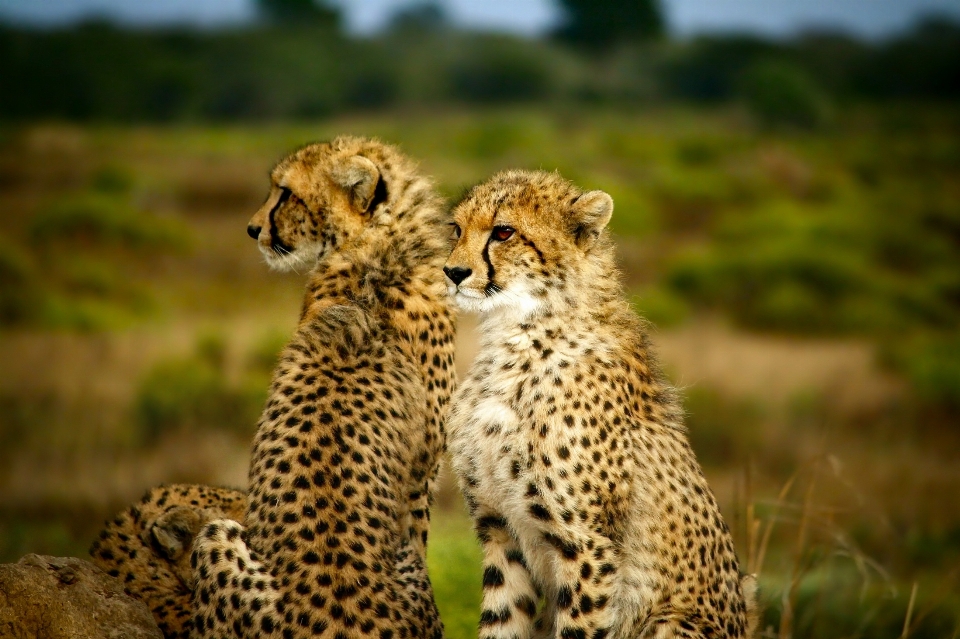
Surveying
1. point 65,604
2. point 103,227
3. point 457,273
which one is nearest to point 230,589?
point 65,604

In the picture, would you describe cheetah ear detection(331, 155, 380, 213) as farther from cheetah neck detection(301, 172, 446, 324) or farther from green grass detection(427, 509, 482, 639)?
green grass detection(427, 509, 482, 639)

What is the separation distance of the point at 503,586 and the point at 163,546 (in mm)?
1132

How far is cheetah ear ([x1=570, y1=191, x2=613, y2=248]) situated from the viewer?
342 cm

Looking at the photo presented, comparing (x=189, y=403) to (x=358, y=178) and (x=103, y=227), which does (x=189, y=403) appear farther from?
(x=358, y=178)

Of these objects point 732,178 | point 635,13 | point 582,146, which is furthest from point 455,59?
point 732,178

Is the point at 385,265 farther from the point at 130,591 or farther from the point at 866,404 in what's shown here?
the point at 866,404

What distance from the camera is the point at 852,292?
890 inches

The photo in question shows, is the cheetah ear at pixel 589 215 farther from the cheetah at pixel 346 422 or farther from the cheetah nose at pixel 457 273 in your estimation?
the cheetah at pixel 346 422

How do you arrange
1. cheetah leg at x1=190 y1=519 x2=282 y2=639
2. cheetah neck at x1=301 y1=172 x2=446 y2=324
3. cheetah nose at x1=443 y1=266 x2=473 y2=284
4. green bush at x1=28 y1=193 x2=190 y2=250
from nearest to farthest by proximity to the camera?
cheetah leg at x1=190 y1=519 x2=282 y2=639, cheetah nose at x1=443 y1=266 x2=473 y2=284, cheetah neck at x1=301 y1=172 x2=446 y2=324, green bush at x1=28 y1=193 x2=190 y2=250

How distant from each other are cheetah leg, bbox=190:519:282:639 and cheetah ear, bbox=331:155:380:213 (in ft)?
4.46

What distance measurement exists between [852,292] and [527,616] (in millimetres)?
20569

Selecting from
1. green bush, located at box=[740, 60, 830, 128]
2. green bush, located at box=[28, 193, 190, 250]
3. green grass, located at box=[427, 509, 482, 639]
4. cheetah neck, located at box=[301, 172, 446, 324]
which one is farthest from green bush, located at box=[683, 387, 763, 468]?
green bush, located at box=[740, 60, 830, 128]

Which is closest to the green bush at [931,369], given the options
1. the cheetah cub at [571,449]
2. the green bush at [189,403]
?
the green bush at [189,403]

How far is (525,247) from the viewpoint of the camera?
3428mm
